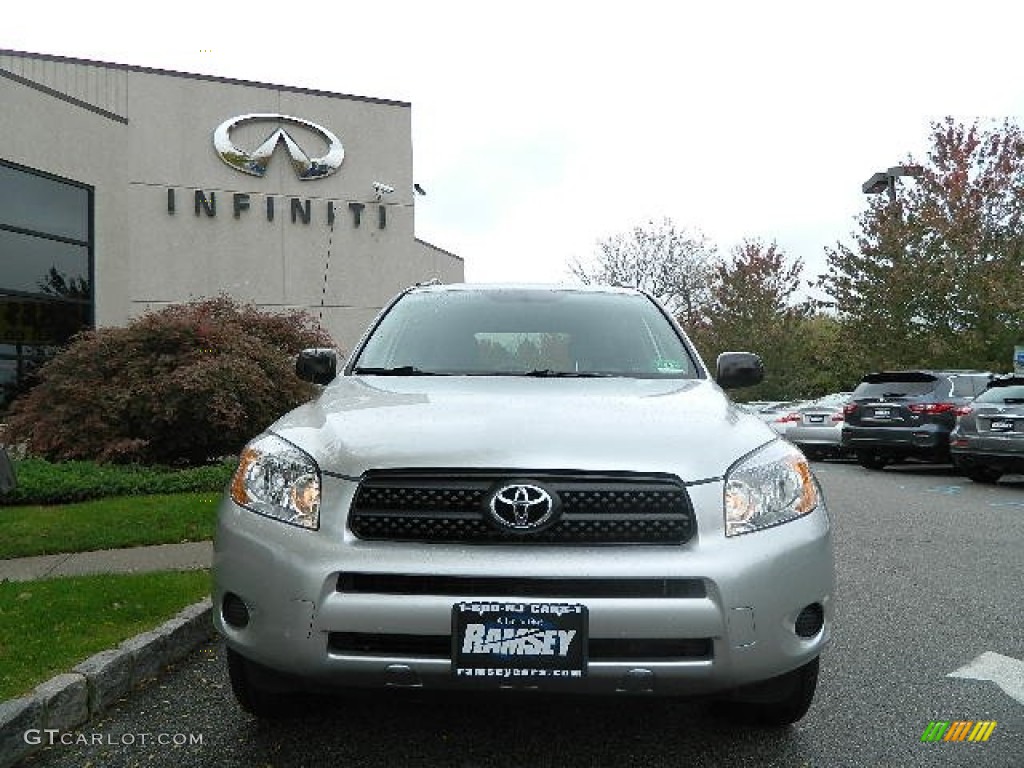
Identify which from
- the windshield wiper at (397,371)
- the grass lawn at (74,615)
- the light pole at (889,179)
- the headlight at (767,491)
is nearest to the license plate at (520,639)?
the headlight at (767,491)

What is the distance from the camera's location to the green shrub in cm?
855

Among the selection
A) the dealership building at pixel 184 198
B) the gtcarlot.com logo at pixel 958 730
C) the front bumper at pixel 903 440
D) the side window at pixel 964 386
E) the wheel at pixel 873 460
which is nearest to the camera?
the gtcarlot.com logo at pixel 958 730

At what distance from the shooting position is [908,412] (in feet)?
49.3

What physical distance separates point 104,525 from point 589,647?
5.83 m

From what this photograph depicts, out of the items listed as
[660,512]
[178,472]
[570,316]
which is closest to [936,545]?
[570,316]

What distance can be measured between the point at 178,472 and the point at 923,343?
21.4 m

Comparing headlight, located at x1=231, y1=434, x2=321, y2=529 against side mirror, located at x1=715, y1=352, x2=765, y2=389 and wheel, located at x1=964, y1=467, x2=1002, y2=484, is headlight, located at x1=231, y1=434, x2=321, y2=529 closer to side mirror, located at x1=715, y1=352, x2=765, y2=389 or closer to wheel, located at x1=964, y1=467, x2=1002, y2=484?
side mirror, located at x1=715, y1=352, x2=765, y2=389

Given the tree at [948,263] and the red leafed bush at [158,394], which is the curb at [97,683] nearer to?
the red leafed bush at [158,394]

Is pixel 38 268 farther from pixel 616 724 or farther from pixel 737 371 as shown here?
pixel 616 724

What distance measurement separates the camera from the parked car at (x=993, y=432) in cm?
1228

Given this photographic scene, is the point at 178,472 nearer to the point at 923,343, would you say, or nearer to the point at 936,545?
the point at 936,545

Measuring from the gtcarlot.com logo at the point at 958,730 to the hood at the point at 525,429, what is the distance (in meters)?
1.22

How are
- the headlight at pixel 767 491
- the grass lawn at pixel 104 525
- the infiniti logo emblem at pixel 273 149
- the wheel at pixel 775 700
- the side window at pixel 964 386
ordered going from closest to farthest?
the headlight at pixel 767 491, the wheel at pixel 775 700, the grass lawn at pixel 104 525, the side window at pixel 964 386, the infiniti logo emblem at pixel 273 149

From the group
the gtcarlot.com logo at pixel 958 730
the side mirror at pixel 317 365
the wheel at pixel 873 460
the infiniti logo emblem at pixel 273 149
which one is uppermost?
the infiniti logo emblem at pixel 273 149
